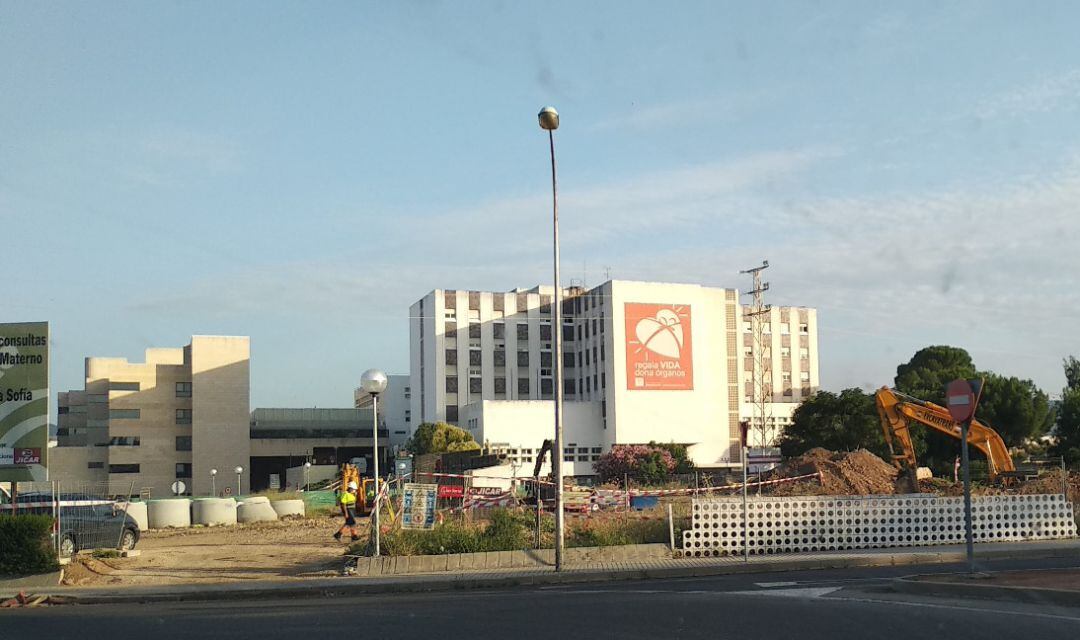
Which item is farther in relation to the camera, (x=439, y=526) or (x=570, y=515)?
(x=570, y=515)

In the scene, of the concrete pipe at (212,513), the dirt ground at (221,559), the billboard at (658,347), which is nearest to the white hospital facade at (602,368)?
the billboard at (658,347)

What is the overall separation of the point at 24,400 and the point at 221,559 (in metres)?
6.50

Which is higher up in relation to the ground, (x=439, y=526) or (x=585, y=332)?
(x=585, y=332)

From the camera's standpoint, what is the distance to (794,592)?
51.6 feet

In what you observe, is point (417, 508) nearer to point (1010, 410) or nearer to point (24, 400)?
point (24, 400)

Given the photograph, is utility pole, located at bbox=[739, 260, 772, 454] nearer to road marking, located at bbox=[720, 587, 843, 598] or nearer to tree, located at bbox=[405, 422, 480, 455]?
tree, located at bbox=[405, 422, 480, 455]

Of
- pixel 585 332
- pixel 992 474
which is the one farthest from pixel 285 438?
pixel 992 474

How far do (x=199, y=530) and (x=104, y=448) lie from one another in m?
66.6

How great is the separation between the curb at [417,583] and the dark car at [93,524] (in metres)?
5.56

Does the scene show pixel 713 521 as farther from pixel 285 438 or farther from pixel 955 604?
pixel 285 438

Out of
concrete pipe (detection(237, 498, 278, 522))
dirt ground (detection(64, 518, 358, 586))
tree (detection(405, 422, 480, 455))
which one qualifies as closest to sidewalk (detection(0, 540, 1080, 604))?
dirt ground (detection(64, 518, 358, 586))

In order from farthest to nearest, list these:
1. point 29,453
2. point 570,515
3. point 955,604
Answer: point 570,515, point 29,453, point 955,604

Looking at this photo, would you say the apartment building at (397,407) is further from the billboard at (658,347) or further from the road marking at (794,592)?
the road marking at (794,592)

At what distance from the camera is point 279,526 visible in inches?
1570
